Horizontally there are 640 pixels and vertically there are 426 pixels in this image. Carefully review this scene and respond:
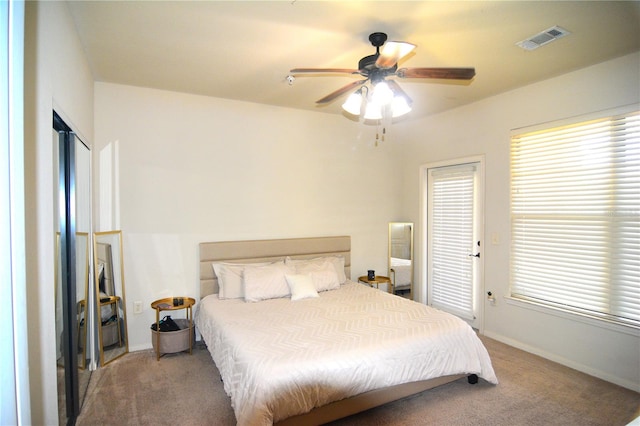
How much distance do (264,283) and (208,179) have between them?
139cm

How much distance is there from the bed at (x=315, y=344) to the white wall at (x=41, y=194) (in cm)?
101

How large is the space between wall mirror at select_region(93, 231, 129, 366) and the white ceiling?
5.43 ft

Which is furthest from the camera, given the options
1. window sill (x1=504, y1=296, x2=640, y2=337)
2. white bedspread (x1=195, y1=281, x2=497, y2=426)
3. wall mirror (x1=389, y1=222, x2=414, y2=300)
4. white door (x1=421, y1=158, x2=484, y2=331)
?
wall mirror (x1=389, y1=222, x2=414, y2=300)

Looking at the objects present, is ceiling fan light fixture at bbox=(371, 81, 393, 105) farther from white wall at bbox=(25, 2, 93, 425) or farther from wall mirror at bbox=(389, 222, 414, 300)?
wall mirror at bbox=(389, 222, 414, 300)

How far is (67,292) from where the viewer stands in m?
2.18

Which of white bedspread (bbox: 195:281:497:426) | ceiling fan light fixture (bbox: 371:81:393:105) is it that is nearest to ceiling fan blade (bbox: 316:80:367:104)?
ceiling fan light fixture (bbox: 371:81:393:105)

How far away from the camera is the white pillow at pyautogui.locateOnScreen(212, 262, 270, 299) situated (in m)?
3.52

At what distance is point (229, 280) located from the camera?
11.7 feet

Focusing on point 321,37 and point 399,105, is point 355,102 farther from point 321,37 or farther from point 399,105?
point 321,37

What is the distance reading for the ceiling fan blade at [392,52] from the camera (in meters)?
1.85

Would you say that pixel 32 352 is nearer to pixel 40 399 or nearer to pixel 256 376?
pixel 40 399

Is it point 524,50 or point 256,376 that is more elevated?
point 524,50

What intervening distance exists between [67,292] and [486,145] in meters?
4.29

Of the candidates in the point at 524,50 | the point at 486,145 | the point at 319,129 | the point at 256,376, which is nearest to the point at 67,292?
the point at 256,376
